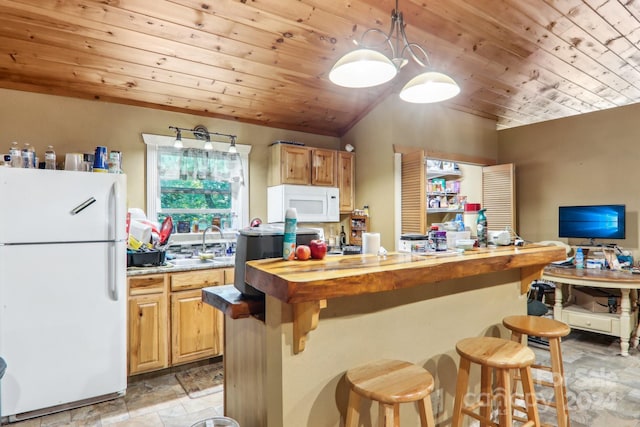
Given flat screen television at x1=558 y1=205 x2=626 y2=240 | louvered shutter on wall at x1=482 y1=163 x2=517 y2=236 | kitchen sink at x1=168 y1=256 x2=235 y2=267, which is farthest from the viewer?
louvered shutter on wall at x1=482 y1=163 x2=517 y2=236

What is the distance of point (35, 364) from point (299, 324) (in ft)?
6.98

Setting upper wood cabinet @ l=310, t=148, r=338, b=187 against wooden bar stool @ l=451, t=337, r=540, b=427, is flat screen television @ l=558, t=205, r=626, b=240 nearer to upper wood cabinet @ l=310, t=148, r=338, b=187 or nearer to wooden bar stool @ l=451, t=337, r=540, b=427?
upper wood cabinet @ l=310, t=148, r=338, b=187

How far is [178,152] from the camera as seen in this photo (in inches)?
148

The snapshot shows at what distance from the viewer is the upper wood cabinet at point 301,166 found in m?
A: 4.02

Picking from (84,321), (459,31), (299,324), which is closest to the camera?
(299,324)

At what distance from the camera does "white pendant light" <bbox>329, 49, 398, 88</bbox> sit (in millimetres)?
1823

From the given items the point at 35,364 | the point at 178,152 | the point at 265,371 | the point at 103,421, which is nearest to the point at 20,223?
the point at 35,364

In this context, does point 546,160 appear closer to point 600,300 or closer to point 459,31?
point 600,300

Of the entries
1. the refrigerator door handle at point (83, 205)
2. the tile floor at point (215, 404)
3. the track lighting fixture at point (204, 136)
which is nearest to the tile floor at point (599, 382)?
the tile floor at point (215, 404)

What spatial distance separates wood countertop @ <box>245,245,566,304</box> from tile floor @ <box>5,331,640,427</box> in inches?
51.3

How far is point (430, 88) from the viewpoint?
2.16 meters

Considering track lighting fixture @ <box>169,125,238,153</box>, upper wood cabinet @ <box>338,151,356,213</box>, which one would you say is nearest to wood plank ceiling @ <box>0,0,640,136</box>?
track lighting fixture @ <box>169,125,238,153</box>

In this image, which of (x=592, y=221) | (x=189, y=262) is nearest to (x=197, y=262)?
(x=189, y=262)

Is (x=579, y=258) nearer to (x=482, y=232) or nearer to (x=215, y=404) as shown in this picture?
(x=482, y=232)
